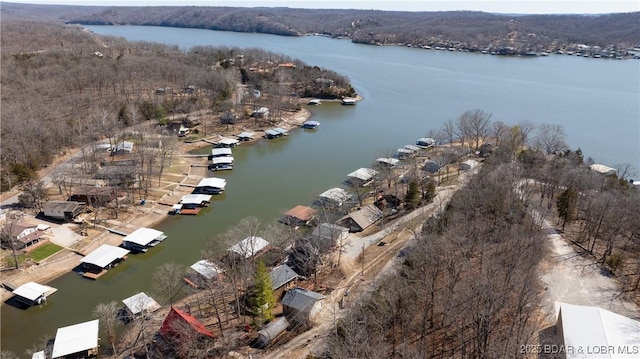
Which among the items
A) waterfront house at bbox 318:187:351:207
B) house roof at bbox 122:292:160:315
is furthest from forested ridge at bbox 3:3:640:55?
house roof at bbox 122:292:160:315

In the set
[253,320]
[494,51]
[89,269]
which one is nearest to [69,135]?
[89,269]

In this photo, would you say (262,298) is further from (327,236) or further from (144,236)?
(144,236)

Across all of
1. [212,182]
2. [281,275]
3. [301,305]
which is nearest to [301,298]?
[301,305]

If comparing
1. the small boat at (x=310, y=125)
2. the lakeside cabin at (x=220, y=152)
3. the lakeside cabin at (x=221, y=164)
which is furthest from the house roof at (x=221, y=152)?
the small boat at (x=310, y=125)

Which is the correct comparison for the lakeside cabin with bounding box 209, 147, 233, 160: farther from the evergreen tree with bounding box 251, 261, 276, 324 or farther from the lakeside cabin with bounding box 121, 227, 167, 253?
the evergreen tree with bounding box 251, 261, 276, 324

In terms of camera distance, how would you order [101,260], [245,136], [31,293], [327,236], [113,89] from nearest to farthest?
[31,293] < [101,260] < [327,236] < [245,136] < [113,89]

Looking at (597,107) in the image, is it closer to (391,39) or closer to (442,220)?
(442,220)

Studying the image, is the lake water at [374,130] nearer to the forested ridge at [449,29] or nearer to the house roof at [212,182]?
the house roof at [212,182]
